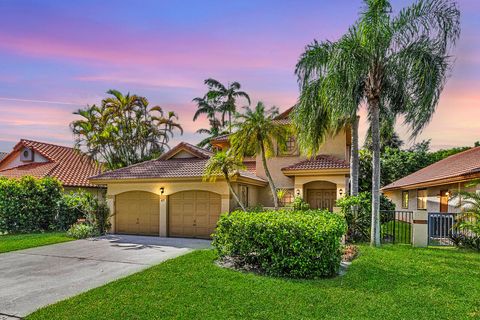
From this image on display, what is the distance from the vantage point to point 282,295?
6.68 m

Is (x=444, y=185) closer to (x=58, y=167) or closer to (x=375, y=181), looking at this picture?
(x=375, y=181)

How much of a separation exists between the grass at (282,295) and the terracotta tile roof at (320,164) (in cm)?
772

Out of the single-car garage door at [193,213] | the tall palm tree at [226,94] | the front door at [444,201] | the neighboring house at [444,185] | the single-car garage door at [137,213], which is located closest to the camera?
the neighboring house at [444,185]

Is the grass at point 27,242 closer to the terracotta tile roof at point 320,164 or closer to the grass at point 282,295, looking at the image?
the grass at point 282,295

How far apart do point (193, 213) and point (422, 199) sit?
15.3 meters

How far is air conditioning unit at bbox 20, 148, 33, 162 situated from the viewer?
85.7 ft

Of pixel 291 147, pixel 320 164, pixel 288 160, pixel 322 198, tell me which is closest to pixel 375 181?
pixel 320 164

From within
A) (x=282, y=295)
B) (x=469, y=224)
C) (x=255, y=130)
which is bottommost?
(x=282, y=295)

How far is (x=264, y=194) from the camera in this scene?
18781 millimetres

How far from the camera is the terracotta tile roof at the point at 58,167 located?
23.1 meters

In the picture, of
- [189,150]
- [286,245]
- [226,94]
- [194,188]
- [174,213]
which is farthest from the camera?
[226,94]

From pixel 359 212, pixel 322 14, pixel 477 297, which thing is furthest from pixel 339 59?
pixel 477 297

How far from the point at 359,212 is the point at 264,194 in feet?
21.1

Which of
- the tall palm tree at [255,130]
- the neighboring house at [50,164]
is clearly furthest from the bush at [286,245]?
the neighboring house at [50,164]
